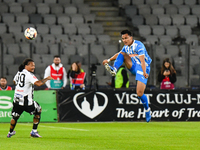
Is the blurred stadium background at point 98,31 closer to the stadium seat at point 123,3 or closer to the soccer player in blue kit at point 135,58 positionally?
the stadium seat at point 123,3

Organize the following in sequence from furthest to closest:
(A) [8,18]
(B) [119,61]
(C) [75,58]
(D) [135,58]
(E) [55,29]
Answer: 1. (A) [8,18]
2. (E) [55,29]
3. (C) [75,58]
4. (D) [135,58]
5. (B) [119,61]

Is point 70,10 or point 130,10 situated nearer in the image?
point 70,10

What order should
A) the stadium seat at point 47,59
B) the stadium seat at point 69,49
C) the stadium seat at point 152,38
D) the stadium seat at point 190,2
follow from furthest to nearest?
the stadium seat at point 190,2
the stadium seat at point 152,38
the stadium seat at point 47,59
the stadium seat at point 69,49

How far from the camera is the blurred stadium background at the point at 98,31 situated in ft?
57.4

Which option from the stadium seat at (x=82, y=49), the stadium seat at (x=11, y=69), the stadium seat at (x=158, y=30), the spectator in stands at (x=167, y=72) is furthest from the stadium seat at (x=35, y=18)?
the spectator in stands at (x=167, y=72)

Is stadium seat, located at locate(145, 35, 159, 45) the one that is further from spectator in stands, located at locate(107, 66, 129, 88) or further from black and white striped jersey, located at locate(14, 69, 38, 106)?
black and white striped jersey, located at locate(14, 69, 38, 106)

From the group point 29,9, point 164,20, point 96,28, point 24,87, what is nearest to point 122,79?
point 24,87

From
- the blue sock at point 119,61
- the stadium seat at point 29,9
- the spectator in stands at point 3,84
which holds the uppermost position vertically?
the stadium seat at point 29,9

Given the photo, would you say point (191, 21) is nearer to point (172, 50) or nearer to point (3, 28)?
point (172, 50)

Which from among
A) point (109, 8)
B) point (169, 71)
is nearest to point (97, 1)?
point (109, 8)

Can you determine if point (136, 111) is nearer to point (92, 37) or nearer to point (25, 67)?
point (25, 67)

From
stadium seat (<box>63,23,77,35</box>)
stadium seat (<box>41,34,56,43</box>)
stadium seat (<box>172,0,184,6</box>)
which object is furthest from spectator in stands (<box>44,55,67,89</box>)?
stadium seat (<box>172,0,184,6</box>)

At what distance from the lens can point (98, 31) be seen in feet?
72.9

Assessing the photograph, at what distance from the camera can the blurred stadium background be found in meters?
17.5
